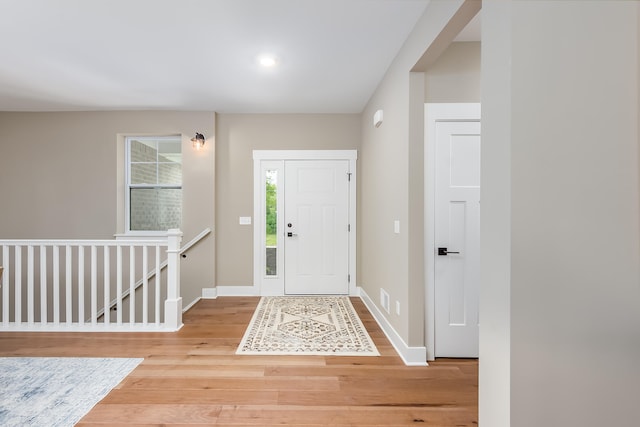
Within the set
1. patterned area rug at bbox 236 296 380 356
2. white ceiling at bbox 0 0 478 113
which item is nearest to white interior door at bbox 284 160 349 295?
patterned area rug at bbox 236 296 380 356

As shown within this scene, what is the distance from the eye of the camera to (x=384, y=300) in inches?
117

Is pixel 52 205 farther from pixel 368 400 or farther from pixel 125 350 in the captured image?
pixel 368 400

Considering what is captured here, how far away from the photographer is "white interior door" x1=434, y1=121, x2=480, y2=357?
2.44m

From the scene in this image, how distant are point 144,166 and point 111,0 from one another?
269 cm

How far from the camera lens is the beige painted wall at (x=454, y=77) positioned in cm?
239

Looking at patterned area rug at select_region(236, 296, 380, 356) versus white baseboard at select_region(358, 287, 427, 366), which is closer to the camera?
white baseboard at select_region(358, 287, 427, 366)

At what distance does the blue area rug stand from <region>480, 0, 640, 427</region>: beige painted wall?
89.8 inches

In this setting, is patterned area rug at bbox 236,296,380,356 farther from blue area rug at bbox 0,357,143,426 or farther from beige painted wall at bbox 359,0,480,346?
blue area rug at bbox 0,357,143,426

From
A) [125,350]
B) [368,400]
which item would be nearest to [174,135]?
[125,350]

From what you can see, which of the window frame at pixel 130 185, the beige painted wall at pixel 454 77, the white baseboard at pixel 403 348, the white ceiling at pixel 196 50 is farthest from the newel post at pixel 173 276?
the beige painted wall at pixel 454 77

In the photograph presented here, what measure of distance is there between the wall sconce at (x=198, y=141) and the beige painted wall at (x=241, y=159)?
0.77 feet

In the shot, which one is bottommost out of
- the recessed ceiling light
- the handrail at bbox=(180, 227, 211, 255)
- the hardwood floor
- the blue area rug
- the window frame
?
the hardwood floor

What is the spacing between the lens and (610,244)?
1.12 m

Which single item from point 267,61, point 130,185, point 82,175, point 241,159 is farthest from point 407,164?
point 82,175
